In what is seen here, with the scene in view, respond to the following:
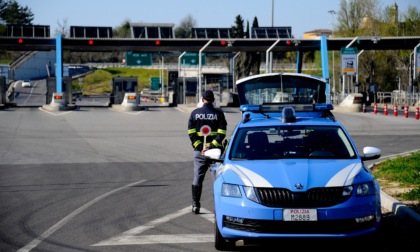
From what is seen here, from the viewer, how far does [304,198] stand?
7660 millimetres

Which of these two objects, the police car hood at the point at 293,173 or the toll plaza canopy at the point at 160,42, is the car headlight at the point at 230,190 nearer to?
the police car hood at the point at 293,173

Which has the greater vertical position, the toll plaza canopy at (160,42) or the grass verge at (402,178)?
the toll plaza canopy at (160,42)

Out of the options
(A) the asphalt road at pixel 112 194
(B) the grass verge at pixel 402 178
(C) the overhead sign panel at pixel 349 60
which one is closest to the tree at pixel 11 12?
(C) the overhead sign panel at pixel 349 60

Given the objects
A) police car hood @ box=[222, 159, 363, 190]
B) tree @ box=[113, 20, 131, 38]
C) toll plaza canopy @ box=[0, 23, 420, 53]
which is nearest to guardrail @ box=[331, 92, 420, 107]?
toll plaza canopy @ box=[0, 23, 420, 53]

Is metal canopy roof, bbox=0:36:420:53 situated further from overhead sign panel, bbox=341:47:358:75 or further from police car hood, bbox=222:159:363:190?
police car hood, bbox=222:159:363:190

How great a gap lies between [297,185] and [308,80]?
7135mm

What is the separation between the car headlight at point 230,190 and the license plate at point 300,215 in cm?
60

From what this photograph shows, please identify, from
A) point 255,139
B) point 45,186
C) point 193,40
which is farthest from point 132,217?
point 193,40

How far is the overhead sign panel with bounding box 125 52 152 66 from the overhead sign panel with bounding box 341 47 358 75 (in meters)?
20.1

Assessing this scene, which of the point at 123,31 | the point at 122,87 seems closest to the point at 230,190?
the point at 122,87

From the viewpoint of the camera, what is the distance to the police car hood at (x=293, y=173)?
7793 mm

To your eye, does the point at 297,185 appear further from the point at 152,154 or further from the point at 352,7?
the point at 352,7

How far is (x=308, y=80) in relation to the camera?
48.0 feet

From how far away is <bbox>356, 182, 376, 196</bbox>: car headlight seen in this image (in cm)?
786
